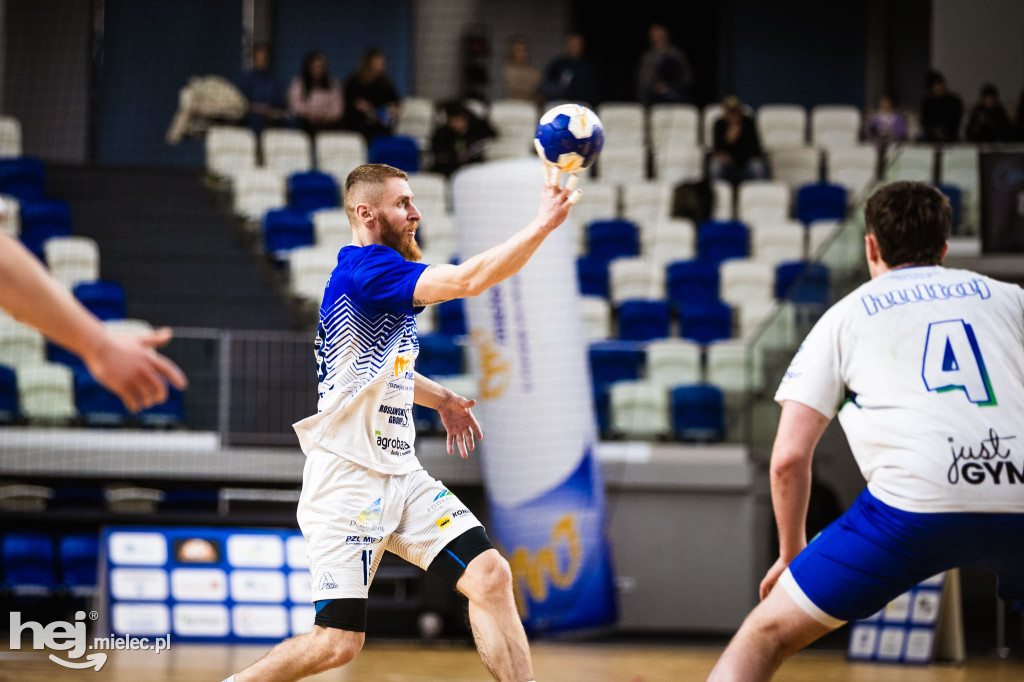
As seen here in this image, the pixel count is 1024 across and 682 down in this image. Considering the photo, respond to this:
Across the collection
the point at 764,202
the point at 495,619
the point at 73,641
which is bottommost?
the point at 73,641

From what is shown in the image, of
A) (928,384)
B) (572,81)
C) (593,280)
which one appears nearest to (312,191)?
(593,280)

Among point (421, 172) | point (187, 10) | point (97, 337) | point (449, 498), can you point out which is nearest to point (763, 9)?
point (421, 172)

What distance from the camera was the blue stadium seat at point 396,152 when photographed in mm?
13680

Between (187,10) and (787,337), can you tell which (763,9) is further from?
(787,337)

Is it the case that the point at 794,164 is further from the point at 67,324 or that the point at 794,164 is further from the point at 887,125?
the point at 67,324

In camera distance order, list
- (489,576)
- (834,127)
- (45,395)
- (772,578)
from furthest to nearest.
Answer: (834,127) < (45,395) < (489,576) < (772,578)

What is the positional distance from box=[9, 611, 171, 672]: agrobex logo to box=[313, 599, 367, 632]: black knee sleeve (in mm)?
4607

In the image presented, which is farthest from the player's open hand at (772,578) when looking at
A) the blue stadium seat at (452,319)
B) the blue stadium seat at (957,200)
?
the blue stadium seat at (957,200)

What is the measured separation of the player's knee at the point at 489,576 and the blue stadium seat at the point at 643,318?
24.5ft

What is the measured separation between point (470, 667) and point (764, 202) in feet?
23.8

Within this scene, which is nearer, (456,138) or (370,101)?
(456,138)

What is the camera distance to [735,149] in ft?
44.7

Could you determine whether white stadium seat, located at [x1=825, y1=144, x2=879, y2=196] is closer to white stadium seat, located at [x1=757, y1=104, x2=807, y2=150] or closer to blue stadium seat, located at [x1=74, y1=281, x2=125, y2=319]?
white stadium seat, located at [x1=757, y1=104, x2=807, y2=150]

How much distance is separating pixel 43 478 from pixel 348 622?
23.5 ft
